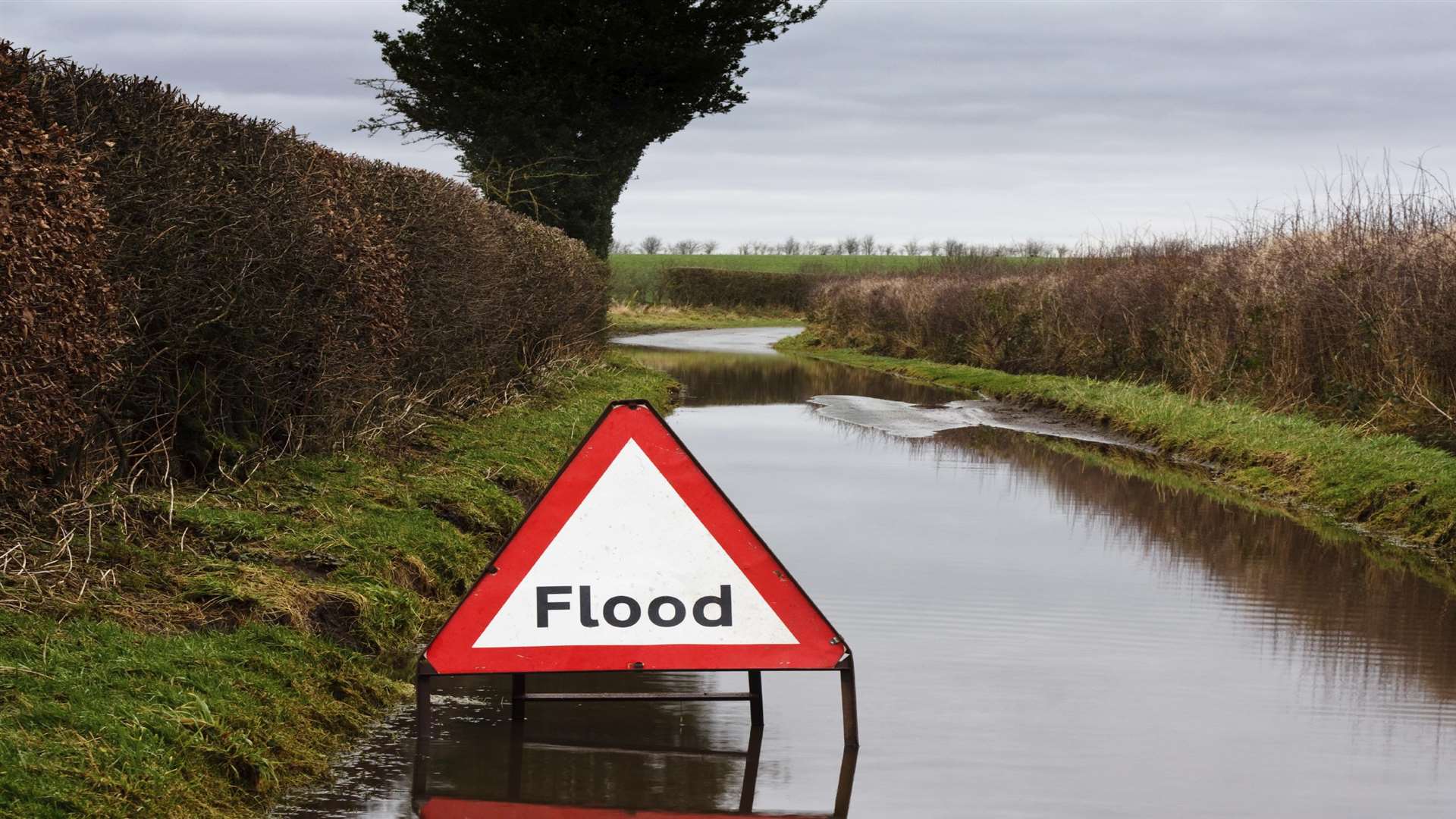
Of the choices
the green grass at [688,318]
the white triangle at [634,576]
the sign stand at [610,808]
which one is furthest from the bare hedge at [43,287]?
the green grass at [688,318]

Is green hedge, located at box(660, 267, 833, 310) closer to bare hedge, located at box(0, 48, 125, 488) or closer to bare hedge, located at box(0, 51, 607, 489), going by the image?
bare hedge, located at box(0, 51, 607, 489)

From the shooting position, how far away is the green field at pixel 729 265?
77125 millimetres

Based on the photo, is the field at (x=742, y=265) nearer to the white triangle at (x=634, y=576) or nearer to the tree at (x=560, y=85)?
the tree at (x=560, y=85)

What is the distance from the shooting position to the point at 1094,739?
6387mm

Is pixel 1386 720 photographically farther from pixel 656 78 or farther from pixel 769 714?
pixel 656 78

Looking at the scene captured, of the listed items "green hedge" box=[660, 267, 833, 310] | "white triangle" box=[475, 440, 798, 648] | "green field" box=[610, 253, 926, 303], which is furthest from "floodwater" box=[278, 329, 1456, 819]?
"green hedge" box=[660, 267, 833, 310]

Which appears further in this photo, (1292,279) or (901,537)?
(1292,279)

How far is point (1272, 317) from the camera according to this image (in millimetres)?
20938

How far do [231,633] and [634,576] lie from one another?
187 cm

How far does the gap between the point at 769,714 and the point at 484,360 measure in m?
11.0

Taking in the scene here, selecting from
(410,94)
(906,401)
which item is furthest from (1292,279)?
(410,94)

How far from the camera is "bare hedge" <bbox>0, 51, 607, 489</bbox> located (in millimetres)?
8680

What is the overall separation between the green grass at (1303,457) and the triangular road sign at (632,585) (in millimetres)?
7205

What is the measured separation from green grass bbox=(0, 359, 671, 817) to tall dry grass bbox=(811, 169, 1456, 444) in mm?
9960
